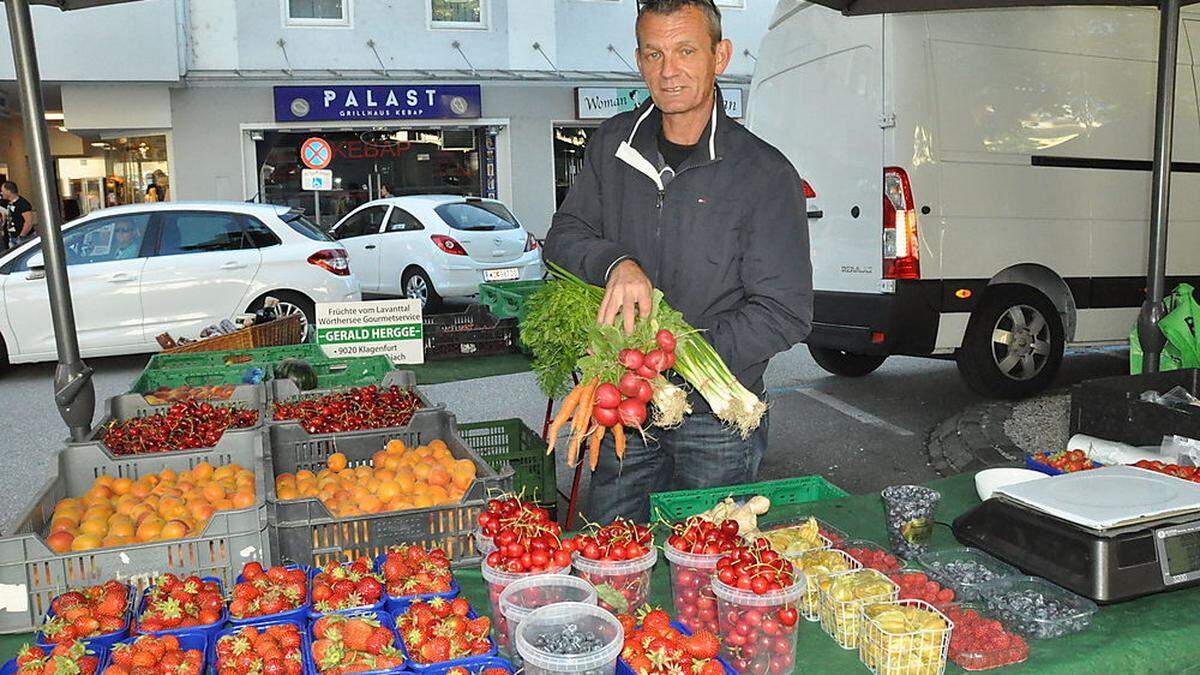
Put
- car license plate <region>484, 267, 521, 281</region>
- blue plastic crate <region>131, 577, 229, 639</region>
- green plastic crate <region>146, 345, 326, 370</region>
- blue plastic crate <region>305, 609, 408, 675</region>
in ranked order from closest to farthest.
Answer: blue plastic crate <region>305, 609, 408, 675</region>
blue plastic crate <region>131, 577, 229, 639</region>
green plastic crate <region>146, 345, 326, 370</region>
car license plate <region>484, 267, 521, 281</region>

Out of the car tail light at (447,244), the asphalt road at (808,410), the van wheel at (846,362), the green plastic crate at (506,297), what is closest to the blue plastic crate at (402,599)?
the green plastic crate at (506,297)

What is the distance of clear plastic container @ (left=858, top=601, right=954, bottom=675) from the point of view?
1959mm

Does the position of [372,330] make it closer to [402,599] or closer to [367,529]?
[367,529]

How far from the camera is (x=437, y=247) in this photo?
13445 mm

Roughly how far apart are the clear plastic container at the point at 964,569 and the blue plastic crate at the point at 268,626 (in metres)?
1.45

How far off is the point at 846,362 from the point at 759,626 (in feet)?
26.3

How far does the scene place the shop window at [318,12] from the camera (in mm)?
17594

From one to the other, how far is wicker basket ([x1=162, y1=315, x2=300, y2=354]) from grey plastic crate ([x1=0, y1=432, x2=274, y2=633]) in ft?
10.3

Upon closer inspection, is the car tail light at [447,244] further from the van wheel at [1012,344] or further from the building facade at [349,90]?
the van wheel at [1012,344]

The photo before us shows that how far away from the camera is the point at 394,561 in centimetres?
242

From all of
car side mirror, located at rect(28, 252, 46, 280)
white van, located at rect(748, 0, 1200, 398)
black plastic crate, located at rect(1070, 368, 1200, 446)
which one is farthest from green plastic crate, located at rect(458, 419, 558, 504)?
car side mirror, located at rect(28, 252, 46, 280)

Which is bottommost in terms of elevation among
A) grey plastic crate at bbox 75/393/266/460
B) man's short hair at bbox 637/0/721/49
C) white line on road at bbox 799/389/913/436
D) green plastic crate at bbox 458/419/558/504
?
white line on road at bbox 799/389/913/436

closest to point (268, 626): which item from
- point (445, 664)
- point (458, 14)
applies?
point (445, 664)

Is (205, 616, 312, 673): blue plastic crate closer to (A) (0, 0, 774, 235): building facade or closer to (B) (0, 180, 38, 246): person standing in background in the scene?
(B) (0, 180, 38, 246): person standing in background
